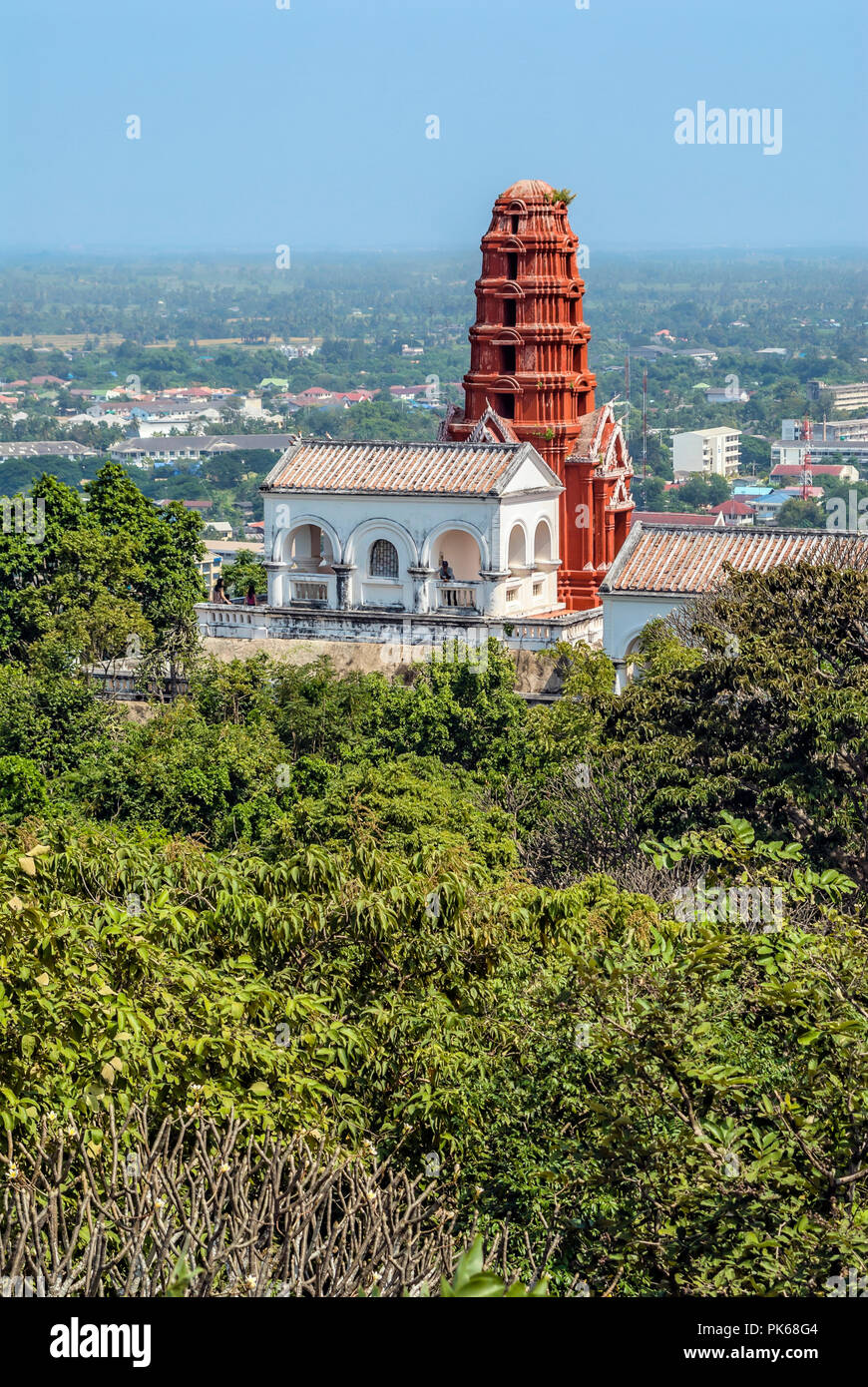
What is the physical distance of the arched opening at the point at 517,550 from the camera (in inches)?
1256

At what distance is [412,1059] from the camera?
43.1 feet

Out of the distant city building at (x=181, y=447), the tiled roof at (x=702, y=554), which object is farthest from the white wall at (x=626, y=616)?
the distant city building at (x=181, y=447)

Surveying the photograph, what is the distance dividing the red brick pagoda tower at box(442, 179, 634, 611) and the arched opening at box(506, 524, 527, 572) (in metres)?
2.23

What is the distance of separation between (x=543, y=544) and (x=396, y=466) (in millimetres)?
2776

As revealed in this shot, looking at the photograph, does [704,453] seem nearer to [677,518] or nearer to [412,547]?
[677,518]

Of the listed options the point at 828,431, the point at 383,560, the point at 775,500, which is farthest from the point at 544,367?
the point at 828,431

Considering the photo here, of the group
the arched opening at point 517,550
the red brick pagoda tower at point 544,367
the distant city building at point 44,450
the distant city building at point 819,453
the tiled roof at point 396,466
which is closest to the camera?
the tiled roof at point 396,466

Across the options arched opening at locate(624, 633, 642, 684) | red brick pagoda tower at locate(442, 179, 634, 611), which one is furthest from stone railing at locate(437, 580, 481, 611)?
red brick pagoda tower at locate(442, 179, 634, 611)

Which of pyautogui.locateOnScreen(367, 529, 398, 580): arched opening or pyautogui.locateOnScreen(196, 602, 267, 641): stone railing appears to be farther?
pyautogui.locateOnScreen(196, 602, 267, 641): stone railing

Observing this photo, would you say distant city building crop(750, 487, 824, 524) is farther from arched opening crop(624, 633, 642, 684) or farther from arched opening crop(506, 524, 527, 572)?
arched opening crop(624, 633, 642, 684)

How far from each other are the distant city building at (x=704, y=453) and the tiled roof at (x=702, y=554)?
426ft

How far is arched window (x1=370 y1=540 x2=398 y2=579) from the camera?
3228 cm

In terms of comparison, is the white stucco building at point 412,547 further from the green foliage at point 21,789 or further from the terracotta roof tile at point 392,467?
the green foliage at point 21,789
